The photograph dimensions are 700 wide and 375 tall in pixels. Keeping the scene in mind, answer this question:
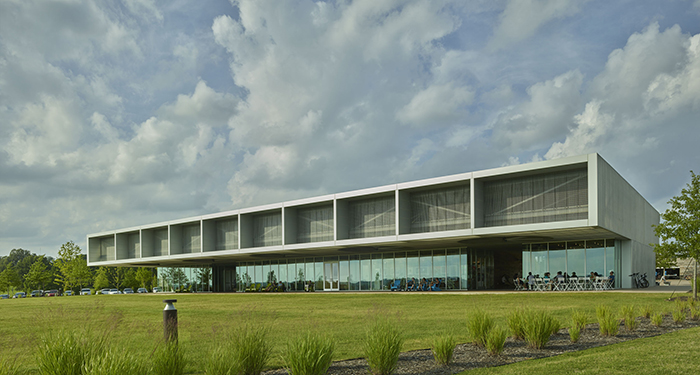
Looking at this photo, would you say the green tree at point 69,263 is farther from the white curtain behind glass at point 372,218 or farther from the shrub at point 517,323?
the shrub at point 517,323

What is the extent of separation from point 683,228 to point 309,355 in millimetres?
19357

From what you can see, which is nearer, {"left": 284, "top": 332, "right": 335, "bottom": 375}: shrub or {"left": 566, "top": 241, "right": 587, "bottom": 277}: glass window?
{"left": 284, "top": 332, "right": 335, "bottom": 375}: shrub

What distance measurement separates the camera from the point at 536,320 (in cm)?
859

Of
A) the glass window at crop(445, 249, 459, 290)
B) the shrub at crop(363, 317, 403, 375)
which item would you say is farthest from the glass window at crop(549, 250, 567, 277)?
the shrub at crop(363, 317, 403, 375)

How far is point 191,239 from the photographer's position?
51031 mm

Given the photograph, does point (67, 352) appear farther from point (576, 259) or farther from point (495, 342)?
point (576, 259)

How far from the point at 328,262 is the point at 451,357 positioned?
119 feet

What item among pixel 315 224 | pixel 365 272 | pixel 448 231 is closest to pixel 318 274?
pixel 365 272

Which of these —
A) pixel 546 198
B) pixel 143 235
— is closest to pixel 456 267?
pixel 546 198

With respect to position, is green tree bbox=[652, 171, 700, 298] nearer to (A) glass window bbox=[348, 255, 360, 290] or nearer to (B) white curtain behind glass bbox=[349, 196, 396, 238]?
(B) white curtain behind glass bbox=[349, 196, 396, 238]

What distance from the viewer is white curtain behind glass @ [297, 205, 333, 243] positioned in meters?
39.0

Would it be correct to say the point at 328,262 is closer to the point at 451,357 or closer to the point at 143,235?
the point at 143,235

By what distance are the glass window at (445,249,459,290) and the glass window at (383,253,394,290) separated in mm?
4730

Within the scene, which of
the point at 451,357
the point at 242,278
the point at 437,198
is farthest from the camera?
the point at 242,278
